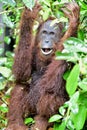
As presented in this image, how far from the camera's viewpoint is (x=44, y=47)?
2211 mm

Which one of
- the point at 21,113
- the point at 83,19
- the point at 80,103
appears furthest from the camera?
the point at 21,113

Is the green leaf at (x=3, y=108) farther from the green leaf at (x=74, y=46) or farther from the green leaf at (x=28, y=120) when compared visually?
the green leaf at (x=74, y=46)

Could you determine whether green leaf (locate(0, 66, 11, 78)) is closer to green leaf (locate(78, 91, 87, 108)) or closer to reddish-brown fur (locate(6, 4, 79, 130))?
reddish-brown fur (locate(6, 4, 79, 130))

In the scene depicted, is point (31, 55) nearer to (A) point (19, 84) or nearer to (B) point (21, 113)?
(A) point (19, 84)

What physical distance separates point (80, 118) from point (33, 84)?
0.93 m

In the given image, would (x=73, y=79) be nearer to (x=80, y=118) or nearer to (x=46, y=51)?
(x=80, y=118)

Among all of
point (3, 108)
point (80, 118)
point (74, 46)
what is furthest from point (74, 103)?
point (3, 108)

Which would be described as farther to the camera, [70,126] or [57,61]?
[57,61]

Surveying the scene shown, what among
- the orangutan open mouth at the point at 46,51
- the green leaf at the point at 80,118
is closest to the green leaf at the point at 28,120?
the orangutan open mouth at the point at 46,51

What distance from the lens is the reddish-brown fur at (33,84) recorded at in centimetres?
212

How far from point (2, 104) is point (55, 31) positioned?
529 millimetres

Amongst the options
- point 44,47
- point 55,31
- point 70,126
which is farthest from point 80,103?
point 55,31

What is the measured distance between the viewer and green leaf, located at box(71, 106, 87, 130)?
4.67 ft

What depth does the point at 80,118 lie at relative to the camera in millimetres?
1430
